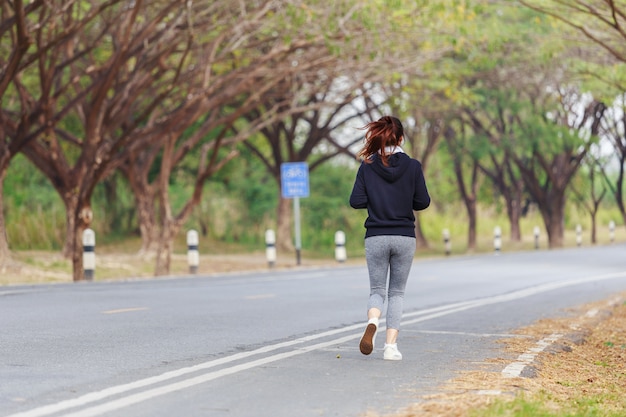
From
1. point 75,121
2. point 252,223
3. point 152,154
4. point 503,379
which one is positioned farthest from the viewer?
point 252,223

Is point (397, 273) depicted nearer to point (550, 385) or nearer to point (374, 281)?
point (374, 281)

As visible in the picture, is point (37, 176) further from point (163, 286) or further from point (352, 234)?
point (163, 286)

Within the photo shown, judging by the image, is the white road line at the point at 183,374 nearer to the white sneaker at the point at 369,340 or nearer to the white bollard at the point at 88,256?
the white sneaker at the point at 369,340

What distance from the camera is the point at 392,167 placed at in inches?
392

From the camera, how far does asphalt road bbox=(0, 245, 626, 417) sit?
25.5ft

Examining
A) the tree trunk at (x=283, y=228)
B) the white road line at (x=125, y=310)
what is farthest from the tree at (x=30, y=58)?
the tree trunk at (x=283, y=228)

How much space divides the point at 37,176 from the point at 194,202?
14.1 m

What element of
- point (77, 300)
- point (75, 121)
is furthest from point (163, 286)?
point (75, 121)

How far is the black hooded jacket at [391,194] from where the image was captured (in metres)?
9.88

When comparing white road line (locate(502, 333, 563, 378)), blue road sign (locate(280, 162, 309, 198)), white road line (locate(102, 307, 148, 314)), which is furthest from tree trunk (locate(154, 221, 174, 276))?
white road line (locate(502, 333, 563, 378))

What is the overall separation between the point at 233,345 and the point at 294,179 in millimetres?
25078

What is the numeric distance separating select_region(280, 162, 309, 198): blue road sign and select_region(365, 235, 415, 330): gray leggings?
2604 cm

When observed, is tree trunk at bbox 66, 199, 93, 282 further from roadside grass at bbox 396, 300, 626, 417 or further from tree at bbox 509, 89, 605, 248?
tree at bbox 509, 89, 605, 248

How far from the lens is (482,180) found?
67750 mm
